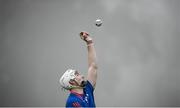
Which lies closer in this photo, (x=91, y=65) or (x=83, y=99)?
(x=83, y=99)

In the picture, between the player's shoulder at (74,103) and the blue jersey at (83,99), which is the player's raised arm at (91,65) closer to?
the blue jersey at (83,99)

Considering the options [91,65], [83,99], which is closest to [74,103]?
[83,99]

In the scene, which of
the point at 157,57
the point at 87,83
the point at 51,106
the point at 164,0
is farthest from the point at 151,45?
the point at 87,83

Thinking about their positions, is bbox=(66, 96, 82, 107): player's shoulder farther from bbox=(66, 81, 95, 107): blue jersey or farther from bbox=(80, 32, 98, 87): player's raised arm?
bbox=(80, 32, 98, 87): player's raised arm

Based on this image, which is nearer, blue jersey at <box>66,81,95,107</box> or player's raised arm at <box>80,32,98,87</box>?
blue jersey at <box>66,81,95,107</box>

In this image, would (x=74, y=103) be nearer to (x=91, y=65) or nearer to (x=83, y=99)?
(x=83, y=99)

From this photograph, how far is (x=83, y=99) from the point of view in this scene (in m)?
4.09

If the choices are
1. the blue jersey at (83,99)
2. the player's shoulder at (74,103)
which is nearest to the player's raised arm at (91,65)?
the blue jersey at (83,99)

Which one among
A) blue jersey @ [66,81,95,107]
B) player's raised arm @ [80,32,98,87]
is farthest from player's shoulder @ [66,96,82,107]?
player's raised arm @ [80,32,98,87]

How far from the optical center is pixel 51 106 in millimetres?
8039

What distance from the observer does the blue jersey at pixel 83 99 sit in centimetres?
404

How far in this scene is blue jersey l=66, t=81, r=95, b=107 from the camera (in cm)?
404

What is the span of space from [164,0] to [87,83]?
4402 millimetres

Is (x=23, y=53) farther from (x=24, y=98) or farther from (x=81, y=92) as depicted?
(x=81, y=92)
